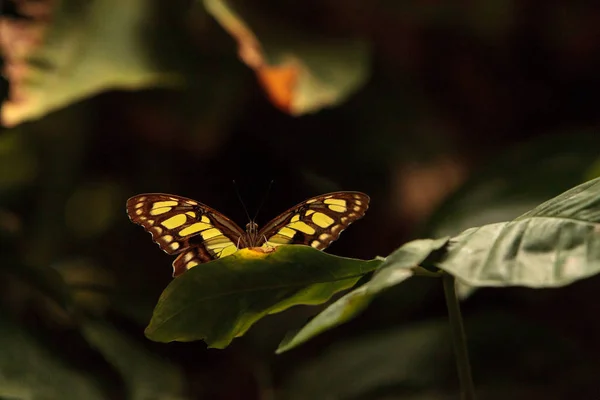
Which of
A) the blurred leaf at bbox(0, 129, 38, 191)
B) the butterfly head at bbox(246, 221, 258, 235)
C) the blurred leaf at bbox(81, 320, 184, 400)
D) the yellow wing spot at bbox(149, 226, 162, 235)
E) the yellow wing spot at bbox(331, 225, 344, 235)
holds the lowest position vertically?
the blurred leaf at bbox(81, 320, 184, 400)

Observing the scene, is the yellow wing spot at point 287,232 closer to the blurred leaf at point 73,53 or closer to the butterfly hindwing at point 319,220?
the butterfly hindwing at point 319,220

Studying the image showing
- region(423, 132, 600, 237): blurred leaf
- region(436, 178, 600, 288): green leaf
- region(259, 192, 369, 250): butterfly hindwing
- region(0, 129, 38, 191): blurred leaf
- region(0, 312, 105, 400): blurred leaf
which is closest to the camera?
region(436, 178, 600, 288): green leaf

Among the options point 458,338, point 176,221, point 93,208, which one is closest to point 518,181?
point 458,338

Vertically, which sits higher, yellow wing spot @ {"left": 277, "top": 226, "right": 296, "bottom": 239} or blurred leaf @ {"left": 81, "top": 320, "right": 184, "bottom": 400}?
yellow wing spot @ {"left": 277, "top": 226, "right": 296, "bottom": 239}

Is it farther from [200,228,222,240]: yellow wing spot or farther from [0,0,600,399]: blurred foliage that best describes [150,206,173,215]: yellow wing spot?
[0,0,600,399]: blurred foliage

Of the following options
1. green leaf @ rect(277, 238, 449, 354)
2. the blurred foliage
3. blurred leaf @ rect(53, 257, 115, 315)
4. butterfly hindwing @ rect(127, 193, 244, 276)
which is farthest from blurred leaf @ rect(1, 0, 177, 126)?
green leaf @ rect(277, 238, 449, 354)

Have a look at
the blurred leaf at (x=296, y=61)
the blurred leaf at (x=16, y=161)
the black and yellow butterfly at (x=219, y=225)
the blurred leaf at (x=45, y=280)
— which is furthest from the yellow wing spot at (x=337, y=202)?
the blurred leaf at (x=16, y=161)

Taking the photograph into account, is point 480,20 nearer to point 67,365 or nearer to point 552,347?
point 552,347

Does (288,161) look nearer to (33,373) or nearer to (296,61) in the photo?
(296,61)

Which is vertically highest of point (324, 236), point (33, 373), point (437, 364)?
→ point (324, 236)
